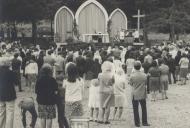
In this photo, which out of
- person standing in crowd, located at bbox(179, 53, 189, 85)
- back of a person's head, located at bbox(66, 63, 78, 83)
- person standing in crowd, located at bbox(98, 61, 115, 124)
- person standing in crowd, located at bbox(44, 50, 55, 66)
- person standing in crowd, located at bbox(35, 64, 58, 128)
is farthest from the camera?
person standing in crowd, located at bbox(179, 53, 189, 85)

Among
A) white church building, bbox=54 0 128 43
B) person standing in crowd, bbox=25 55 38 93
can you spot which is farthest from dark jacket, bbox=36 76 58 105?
white church building, bbox=54 0 128 43

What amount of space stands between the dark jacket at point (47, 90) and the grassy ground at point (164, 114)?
397 centimetres

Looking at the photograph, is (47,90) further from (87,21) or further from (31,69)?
(87,21)

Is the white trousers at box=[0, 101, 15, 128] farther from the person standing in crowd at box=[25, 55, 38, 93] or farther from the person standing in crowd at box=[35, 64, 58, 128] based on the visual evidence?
the person standing in crowd at box=[25, 55, 38, 93]

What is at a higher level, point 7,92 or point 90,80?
point 7,92

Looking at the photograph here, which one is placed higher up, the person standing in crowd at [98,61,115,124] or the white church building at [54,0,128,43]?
the white church building at [54,0,128,43]

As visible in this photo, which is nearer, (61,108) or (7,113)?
(7,113)

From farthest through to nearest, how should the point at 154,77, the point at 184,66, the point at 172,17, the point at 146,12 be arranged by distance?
the point at 146,12
the point at 172,17
the point at 184,66
the point at 154,77

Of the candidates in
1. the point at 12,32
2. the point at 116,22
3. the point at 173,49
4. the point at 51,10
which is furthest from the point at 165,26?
the point at 173,49

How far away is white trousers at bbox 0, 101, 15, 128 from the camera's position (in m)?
14.3

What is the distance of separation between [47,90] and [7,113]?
1.53 metres

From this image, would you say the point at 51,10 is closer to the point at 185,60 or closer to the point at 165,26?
the point at 165,26

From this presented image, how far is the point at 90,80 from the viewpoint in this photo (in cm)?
2441

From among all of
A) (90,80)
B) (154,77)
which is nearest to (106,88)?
(154,77)
